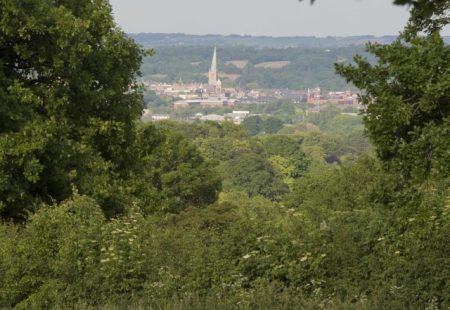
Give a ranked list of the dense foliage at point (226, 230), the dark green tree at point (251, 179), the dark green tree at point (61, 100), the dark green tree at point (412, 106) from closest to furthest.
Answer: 1. the dense foliage at point (226, 230)
2. the dark green tree at point (412, 106)
3. the dark green tree at point (61, 100)
4. the dark green tree at point (251, 179)

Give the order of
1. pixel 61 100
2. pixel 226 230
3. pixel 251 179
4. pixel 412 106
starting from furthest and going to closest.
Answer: pixel 251 179 < pixel 61 100 < pixel 412 106 < pixel 226 230

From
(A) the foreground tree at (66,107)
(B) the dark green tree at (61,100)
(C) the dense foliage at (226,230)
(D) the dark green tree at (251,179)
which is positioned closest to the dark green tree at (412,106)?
(C) the dense foliage at (226,230)

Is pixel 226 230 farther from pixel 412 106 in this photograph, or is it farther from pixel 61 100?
pixel 61 100

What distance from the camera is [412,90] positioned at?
11898 mm

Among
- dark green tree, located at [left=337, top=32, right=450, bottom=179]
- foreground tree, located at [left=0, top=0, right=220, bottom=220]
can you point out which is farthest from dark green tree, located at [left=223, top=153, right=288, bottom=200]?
dark green tree, located at [left=337, top=32, right=450, bottom=179]

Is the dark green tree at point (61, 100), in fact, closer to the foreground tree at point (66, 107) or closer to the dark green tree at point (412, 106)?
the foreground tree at point (66, 107)

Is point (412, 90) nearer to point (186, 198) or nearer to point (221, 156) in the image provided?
point (186, 198)

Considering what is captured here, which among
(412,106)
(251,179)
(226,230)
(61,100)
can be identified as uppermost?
(412,106)

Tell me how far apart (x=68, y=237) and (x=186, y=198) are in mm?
42090

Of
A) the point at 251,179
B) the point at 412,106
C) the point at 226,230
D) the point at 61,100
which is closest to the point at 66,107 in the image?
the point at 61,100

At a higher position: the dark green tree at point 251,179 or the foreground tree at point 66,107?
the foreground tree at point 66,107

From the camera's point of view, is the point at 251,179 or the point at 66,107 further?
the point at 251,179

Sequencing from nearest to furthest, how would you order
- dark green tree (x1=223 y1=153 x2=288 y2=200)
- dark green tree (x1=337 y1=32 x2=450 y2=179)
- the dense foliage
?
the dense foliage < dark green tree (x1=337 y1=32 x2=450 y2=179) < dark green tree (x1=223 y1=153 x2=288 y2=200)

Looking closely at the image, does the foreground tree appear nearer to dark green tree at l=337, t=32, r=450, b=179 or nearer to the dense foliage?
the dense foliage
